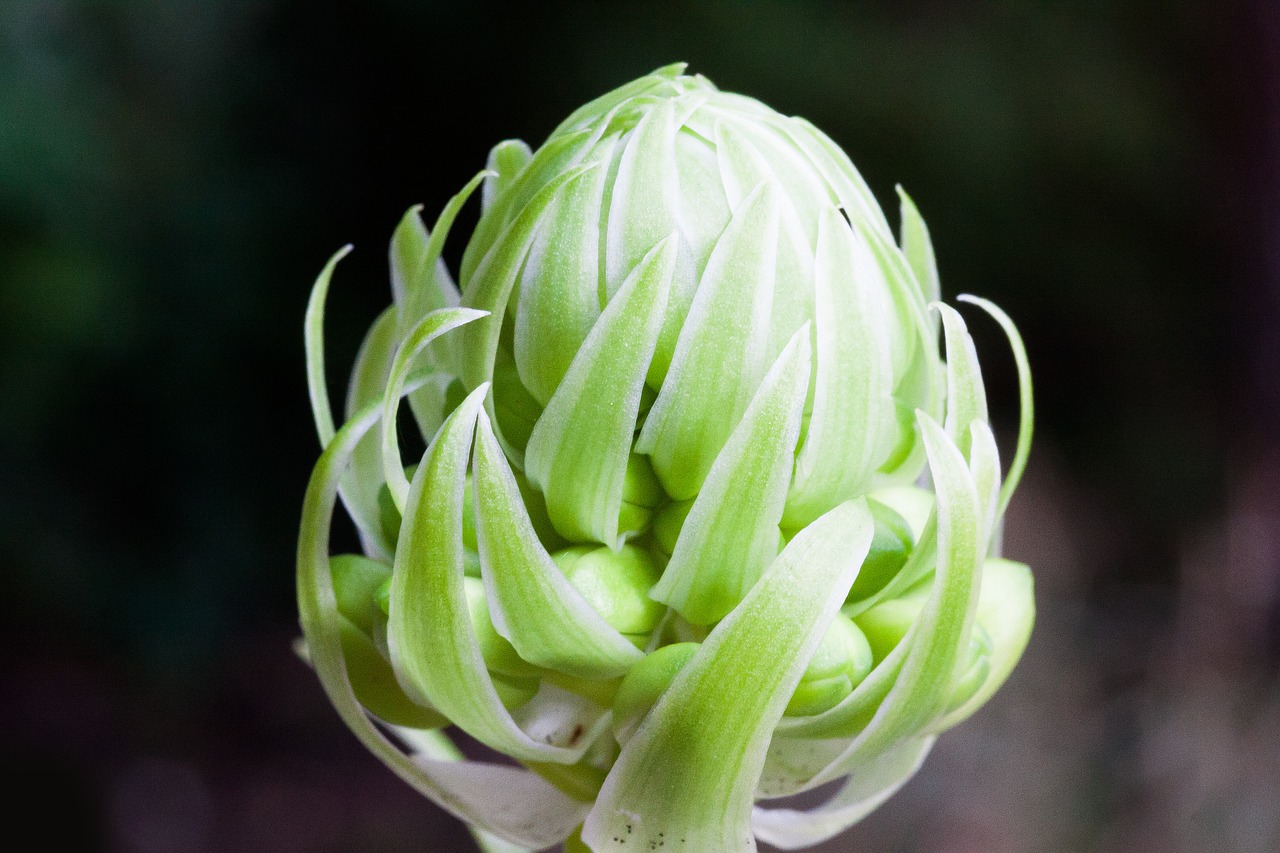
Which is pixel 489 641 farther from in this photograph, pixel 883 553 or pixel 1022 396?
pixel 1022 396

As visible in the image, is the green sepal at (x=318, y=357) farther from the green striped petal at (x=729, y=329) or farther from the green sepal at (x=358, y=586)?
the green striped petal at (x=729, y=329)

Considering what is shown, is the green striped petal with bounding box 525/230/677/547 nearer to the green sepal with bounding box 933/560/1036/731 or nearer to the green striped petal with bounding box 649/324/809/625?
the green striped petal with bounding box 649/324/809/625

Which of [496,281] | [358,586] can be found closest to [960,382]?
[496,281]

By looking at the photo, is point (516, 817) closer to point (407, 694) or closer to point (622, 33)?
point (407, 694)

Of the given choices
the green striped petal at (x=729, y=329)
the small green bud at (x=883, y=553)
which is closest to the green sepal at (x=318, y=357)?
the green striped petal at (x=729, y=329)

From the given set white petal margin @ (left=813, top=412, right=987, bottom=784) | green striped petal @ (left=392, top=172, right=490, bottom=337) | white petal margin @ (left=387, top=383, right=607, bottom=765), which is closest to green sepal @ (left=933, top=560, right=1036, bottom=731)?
white petal margin @ (left=813, top=412, right=987, bottom=784)

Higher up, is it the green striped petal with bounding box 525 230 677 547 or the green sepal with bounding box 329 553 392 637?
the green striped petal with bounding box 525 230 677 547
